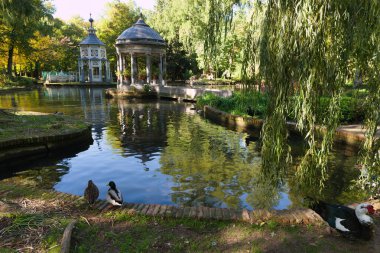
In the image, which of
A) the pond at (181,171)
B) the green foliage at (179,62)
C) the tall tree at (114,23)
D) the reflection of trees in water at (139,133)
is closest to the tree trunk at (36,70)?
the tall tree at (114,23)

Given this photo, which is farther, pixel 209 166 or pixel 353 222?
pixel 209 166

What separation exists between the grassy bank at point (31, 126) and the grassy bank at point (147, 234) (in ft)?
20.3

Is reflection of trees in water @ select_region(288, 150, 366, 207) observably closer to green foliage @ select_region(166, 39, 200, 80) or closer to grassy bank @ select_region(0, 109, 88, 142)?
grassy bank @ select_region(0, 109, 88, 142)

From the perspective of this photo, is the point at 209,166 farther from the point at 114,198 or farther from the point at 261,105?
the point at 261,105

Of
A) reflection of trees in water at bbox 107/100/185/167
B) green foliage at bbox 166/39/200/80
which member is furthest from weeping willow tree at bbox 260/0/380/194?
green foliage at bbox 166/39/200/80

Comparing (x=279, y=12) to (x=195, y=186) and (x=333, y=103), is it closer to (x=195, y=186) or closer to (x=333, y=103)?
(x=333, y=103)

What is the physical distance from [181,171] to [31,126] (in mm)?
7627

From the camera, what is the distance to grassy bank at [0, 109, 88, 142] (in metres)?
11.0

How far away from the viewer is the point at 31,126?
41.4 feet

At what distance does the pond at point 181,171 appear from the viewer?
7.43 metres

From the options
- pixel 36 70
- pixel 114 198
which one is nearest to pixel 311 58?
pixel 114 198

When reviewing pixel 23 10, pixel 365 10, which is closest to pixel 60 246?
pixel 365 10

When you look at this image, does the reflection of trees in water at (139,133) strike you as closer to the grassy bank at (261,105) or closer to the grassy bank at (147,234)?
the grassy bank at (261,105)

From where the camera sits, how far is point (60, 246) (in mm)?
4316
